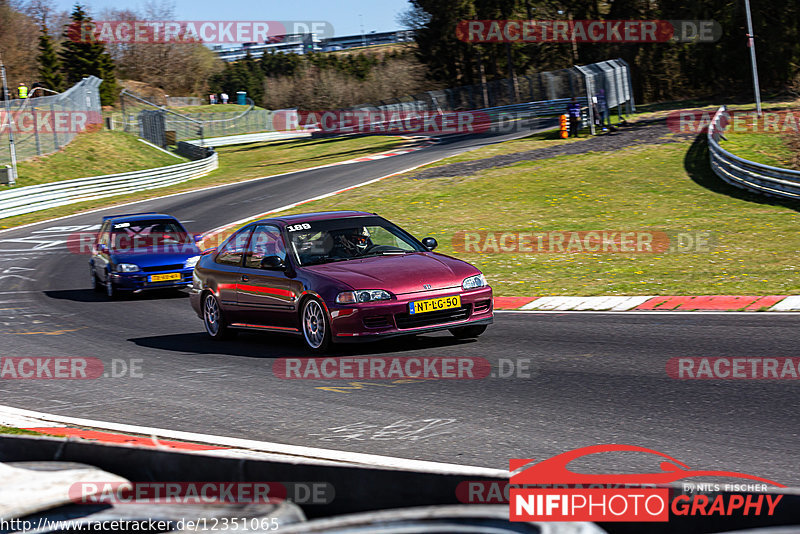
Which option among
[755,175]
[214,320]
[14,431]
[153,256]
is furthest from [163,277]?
[755,175]

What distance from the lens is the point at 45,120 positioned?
3919 centimetres

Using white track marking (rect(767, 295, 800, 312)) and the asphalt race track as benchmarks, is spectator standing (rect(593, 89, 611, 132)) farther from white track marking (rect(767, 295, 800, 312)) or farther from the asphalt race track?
the asphalt race track

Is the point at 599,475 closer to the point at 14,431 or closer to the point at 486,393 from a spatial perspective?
the point at 486,393

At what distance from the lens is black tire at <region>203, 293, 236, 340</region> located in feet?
36.7

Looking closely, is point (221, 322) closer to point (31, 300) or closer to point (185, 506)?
point (31, 300)

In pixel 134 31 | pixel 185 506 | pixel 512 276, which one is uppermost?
pixel 134 31

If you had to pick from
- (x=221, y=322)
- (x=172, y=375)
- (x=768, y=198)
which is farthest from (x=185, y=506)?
(x=768, y=198)

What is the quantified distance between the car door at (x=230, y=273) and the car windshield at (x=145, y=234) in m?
6.29

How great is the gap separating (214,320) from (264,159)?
1721 inches

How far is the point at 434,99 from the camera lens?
6919cm

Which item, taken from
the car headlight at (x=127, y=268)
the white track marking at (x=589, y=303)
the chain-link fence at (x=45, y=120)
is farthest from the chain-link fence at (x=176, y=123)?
the white track marking at (x=589, y=303)

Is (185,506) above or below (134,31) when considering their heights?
below

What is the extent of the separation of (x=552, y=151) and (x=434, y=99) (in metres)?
35.7

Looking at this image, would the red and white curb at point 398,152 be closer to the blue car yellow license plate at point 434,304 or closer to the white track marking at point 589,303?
the white track marking at point 589,303
